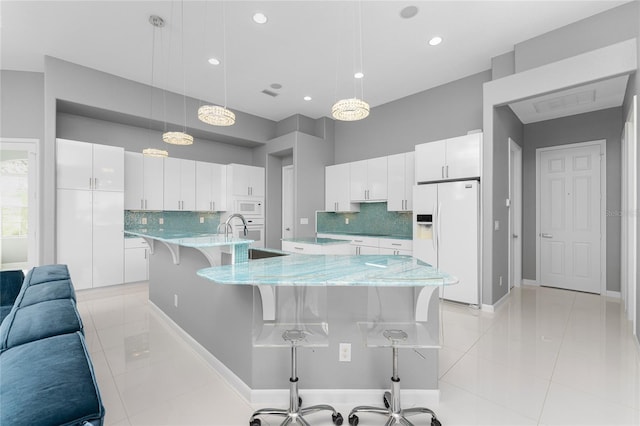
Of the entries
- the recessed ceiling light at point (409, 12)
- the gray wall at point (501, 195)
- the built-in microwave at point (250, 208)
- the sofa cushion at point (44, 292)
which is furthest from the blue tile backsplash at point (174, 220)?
the gray wall at point (501, 195)

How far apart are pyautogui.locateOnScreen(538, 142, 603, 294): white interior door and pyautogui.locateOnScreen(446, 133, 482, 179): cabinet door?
2208 millimetres

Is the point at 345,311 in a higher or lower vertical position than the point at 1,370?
lower

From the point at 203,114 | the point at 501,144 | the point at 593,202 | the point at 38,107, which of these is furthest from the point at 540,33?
the point at 38,107

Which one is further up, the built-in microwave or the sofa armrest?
the built-in microwave

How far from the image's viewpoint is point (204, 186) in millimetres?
6039

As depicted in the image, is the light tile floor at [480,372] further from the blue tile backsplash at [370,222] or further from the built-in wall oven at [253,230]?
the built-in wall oven at [253,230]

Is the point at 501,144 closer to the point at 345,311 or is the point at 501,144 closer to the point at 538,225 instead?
the point at 538,225

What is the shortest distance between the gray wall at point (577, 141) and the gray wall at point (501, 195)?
0.94 m

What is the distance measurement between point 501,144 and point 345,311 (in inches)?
146

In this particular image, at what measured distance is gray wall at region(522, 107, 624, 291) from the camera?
14.6ft

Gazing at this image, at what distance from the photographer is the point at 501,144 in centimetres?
414

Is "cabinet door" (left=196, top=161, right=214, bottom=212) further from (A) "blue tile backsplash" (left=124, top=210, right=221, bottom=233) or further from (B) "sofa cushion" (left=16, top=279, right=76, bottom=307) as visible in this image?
(B) "sofa cushion" (left=16, top=279, right=76, bottom=307)

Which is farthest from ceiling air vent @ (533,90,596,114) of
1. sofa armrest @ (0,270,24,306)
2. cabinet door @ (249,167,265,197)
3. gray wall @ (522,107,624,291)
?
sofa armrest @ (0,270,24,306)

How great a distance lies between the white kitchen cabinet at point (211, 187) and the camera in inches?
235
